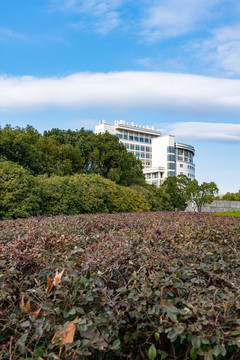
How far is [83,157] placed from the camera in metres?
26.6

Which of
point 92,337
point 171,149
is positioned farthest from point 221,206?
point 92,337

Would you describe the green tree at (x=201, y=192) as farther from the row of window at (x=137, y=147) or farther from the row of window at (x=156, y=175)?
the row of window at (x=137, y=147)

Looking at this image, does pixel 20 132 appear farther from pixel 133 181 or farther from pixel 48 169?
pixel 133 181

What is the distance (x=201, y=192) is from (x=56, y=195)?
22.8 meters

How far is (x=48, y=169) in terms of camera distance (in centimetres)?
2167

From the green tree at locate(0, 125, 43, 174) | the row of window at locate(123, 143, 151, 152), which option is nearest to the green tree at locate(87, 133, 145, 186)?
the green tree at locate(0, 125, 43, 174)

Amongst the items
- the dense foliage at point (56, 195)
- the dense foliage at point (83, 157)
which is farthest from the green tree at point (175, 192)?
the dense foliage at point (56, 195)

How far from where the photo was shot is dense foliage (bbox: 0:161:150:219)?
11.1 metres

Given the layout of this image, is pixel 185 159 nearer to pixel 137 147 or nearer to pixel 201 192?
pixel 137 147

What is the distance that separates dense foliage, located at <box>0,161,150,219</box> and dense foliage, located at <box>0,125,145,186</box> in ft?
13.2

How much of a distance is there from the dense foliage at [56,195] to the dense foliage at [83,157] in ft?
13.2

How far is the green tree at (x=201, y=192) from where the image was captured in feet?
106

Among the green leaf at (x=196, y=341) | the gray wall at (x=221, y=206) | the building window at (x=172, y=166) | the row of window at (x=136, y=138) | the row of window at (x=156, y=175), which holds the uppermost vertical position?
the row of window at (x=136, y=138)

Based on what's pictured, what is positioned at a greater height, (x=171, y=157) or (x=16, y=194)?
(x=171, y=157)
